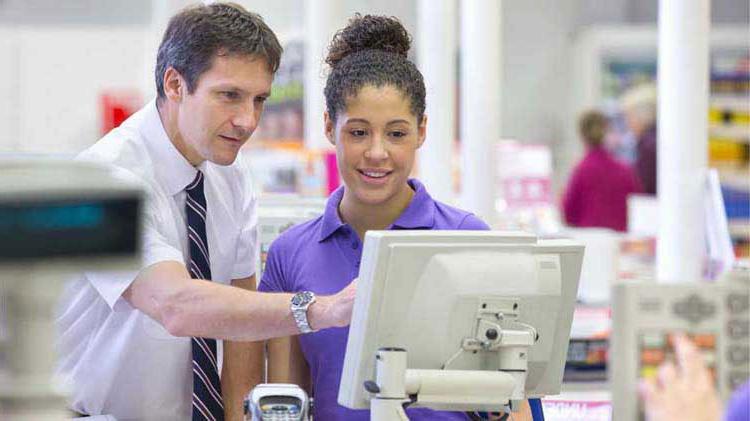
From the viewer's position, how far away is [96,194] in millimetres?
1368

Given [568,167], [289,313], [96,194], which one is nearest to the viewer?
[96,194]

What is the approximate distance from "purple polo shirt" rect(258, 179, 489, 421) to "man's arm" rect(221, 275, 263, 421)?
195 millimetres

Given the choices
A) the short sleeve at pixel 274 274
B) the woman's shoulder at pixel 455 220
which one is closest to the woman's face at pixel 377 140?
the woman's shoulder at pixel 455 220

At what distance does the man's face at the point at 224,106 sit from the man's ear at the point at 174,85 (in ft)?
0.11

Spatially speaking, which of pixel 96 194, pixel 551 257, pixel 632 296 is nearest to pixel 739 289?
pixel 632 296

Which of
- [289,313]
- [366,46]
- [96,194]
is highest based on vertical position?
[366,46]

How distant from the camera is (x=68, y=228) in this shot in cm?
136

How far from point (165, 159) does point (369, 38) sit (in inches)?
21.1

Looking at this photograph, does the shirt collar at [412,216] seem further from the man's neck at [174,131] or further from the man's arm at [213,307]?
the man's neck at [174,131]

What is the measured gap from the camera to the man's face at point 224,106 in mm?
3074

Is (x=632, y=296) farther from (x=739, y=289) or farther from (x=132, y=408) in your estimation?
(x=132, y=408)

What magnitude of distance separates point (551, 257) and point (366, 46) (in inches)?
28.6

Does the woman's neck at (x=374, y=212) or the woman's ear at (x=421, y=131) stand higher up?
the woman's ear at (x=421, y=131)

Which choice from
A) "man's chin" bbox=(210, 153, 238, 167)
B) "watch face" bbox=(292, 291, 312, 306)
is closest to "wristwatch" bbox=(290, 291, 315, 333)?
"watch face" bbox=(292, 291, 312, 306)
